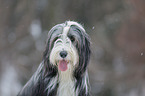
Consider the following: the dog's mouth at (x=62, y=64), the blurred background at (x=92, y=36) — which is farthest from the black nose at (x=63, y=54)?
the blurred background at (x=92, y=36)

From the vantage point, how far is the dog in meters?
6.06

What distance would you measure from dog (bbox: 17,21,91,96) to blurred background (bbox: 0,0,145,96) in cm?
835

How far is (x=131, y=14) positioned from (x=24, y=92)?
9.38m

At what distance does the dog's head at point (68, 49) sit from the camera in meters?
6.02

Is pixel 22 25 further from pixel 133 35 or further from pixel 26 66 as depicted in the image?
pixel 133 35

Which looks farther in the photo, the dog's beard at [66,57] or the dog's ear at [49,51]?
the dog's ear at [49,51]

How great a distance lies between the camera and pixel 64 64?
6117 mm

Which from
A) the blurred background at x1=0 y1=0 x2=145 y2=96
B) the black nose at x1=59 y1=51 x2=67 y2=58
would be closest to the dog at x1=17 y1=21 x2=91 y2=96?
the black nose at x1=59 y1=51 x2=67 y2=58

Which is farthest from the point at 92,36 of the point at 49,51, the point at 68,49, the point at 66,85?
the point at 68,49

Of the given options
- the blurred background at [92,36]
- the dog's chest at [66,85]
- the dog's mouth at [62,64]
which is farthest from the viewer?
the blurred background at [92,36]

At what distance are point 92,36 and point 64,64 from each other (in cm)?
899

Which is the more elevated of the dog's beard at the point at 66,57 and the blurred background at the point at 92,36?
the blurred background at the point at 92,36

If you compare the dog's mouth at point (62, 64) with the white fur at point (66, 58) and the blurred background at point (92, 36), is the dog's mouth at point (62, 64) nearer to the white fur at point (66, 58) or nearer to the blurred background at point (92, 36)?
the white fur at point (66, 58)

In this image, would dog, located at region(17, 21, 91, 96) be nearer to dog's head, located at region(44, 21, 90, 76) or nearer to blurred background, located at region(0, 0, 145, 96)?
dog's head, located at region(44, 21, 90, 76)
